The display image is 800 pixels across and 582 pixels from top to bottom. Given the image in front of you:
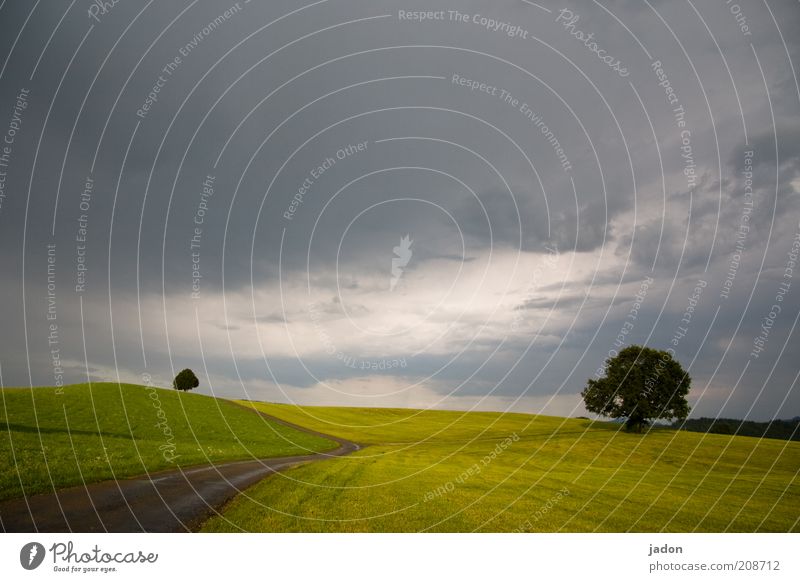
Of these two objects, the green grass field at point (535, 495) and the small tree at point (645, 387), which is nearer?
the green grass field at point (535, 495)

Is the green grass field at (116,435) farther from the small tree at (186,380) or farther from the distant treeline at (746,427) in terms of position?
the distant treeline at (746,427)

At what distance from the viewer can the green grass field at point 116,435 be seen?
25125 millimetres

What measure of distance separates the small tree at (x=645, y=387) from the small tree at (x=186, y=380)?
319 ft

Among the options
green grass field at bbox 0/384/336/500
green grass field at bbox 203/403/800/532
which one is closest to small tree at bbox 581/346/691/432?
green grass field at bbox 203/403/800/532

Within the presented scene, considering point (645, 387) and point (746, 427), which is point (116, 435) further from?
point (746, 427)

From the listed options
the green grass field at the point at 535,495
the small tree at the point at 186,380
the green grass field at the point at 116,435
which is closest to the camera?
the green grass field at the point at 535,495

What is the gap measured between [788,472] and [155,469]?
64.4m

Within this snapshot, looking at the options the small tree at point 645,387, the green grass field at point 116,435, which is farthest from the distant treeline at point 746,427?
the green grass field at point 116,435

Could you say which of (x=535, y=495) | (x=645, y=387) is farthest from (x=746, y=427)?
(x=535, y=495)
